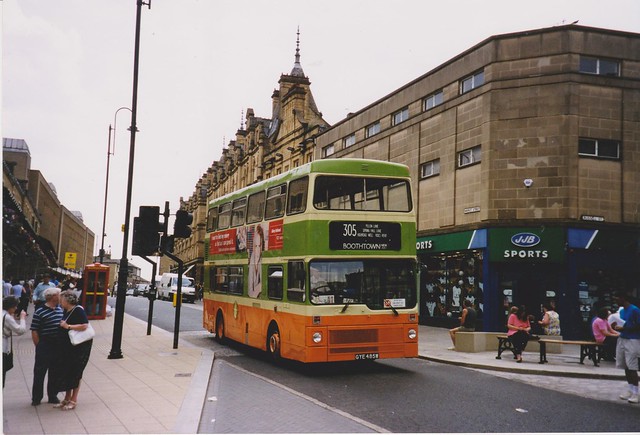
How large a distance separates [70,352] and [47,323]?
527 mm

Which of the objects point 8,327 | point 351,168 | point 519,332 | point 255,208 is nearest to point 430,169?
point 519,332

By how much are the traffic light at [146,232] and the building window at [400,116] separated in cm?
1740

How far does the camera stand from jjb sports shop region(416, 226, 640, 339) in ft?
67.1

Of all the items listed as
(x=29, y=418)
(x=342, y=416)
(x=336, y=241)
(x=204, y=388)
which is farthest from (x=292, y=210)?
(x=29, y=418)

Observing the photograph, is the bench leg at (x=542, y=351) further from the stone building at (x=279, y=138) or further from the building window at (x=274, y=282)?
the stone building at (x=279, y=138)

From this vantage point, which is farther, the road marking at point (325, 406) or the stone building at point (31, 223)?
the stone building at point (31, 223)

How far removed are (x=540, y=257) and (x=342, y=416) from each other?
15.0m

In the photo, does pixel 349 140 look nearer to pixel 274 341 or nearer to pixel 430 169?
pixel 430 169

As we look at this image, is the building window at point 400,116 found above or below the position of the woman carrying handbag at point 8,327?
above

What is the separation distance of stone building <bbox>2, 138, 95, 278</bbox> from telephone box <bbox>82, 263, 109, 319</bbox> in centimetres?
645

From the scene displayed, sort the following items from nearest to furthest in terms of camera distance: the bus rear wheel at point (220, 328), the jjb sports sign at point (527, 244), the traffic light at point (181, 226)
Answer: the traffic light at point (181, 226), the bus rear wheel at point (220, 328), the jjb sports sign at point (527, 244)

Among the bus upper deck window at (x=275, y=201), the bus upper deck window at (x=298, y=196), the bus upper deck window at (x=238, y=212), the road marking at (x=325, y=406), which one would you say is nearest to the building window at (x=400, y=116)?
the bus upper deck window at (x=238, y=212)

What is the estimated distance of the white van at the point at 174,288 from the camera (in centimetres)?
4884

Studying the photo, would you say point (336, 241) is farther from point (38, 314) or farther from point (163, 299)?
point (163, 299)
